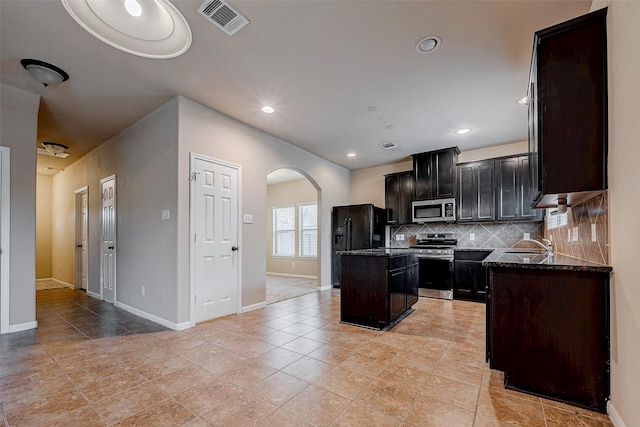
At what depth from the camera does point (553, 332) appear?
6.15ft

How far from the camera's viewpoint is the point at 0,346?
2.89m

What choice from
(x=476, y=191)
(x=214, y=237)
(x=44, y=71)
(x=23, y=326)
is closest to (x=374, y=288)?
(x=214, y=237)

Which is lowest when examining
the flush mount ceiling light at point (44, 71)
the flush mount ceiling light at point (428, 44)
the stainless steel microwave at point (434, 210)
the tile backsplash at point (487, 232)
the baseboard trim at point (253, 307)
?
the baseboard trim at point (253, 307)

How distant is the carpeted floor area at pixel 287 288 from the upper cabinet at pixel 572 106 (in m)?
4.18

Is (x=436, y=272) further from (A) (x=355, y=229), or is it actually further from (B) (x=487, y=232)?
(A) (x=355, y=229)

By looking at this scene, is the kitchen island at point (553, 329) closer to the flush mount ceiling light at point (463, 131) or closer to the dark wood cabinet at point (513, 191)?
the flush mount ceiling light at point (463, 131)

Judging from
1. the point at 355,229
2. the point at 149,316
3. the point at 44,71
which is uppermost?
the point at 44,71

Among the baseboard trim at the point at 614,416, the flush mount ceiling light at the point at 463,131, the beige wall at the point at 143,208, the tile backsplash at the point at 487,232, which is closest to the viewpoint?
the baseboard trim at the point at 614,416

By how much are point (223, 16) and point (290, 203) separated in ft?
21.1

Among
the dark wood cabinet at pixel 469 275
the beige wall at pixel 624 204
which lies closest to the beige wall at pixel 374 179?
the dark wood cabinet at pixel 469 275

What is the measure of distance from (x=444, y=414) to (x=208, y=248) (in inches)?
121

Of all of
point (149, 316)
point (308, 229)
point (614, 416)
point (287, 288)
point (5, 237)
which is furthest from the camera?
point (308, 229)

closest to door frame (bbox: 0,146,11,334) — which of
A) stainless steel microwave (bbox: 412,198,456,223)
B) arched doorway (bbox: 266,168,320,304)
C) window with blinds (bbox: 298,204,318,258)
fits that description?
arched doorway (bbox: 266,168,320,304)

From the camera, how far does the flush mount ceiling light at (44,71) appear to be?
2.75 metres
